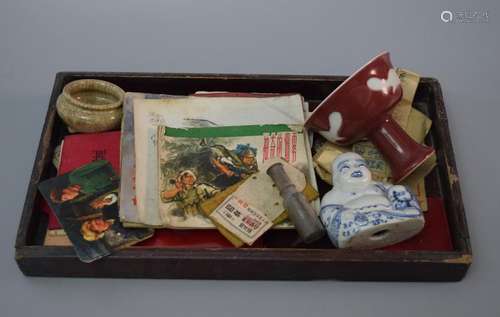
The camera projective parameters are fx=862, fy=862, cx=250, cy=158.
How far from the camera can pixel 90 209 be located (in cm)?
119

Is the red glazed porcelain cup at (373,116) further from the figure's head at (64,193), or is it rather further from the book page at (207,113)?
the figure's head at (64,193)

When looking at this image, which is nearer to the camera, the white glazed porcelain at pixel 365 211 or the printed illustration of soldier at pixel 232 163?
the white glazed porcelain at pixel 365 211

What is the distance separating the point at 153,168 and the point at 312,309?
0.30m

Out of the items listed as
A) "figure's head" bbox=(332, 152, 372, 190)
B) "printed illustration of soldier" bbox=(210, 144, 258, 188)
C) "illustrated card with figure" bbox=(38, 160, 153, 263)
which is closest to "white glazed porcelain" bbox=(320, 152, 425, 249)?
"figure's head" bbox=(332, 152, 372, 190)

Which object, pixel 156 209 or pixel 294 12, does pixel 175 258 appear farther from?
pixel 294 12

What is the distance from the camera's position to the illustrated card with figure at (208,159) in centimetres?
120

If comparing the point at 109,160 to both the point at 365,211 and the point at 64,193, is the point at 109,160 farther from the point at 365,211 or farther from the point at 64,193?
the point at 365,211

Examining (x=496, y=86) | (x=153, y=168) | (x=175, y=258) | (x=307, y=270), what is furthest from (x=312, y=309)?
(x=496, y=86)

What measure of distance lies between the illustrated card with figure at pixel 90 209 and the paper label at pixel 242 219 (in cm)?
10

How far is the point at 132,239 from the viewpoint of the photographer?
1160mm

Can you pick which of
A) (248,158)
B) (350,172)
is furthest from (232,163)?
(350,172)

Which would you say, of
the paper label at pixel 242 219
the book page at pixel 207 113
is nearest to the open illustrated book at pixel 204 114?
the book page at pixel 207 113

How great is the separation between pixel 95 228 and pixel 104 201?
55mm

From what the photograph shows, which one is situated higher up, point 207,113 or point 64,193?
point 207,113
